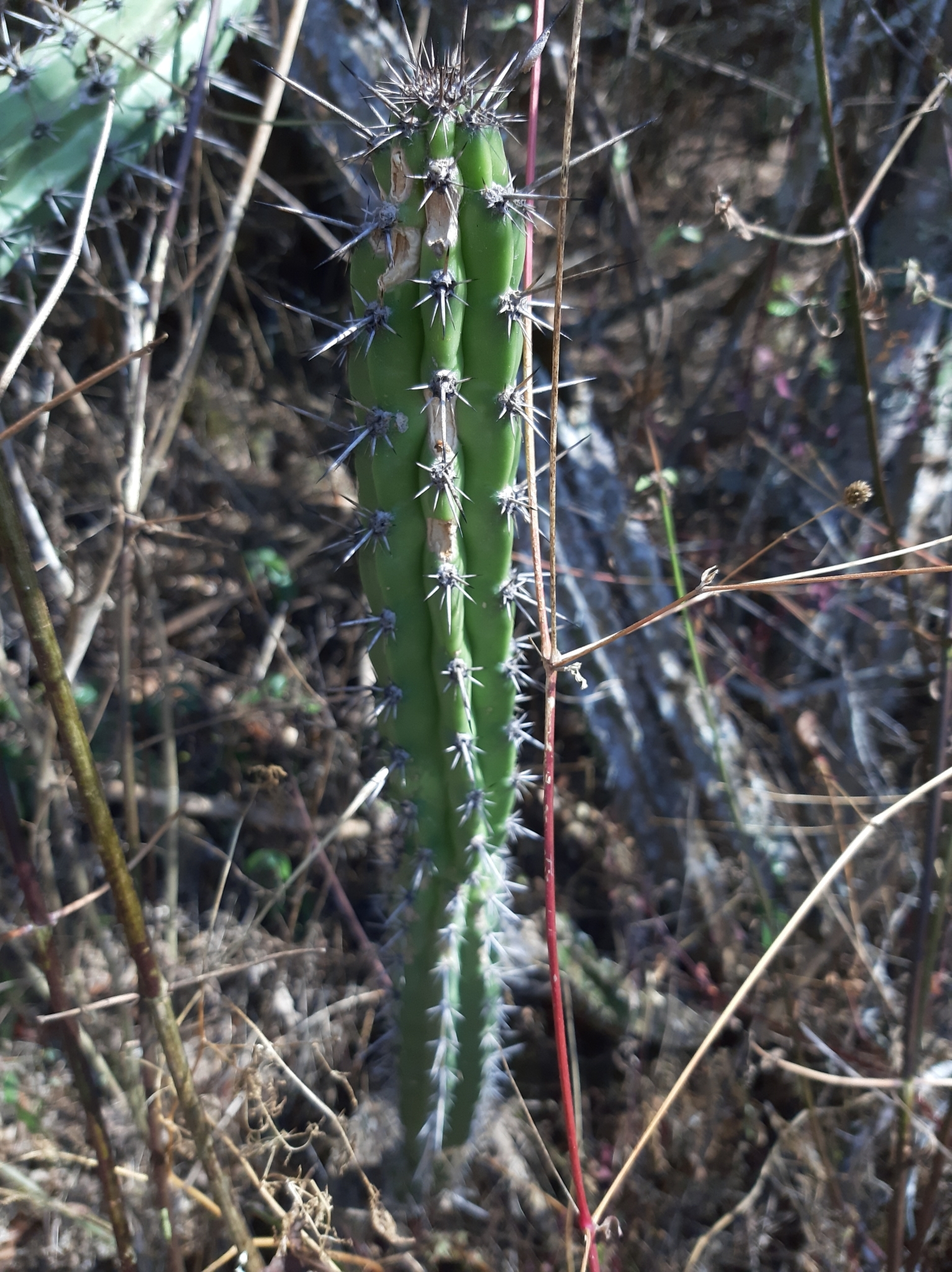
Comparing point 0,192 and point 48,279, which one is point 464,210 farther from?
point 48,279

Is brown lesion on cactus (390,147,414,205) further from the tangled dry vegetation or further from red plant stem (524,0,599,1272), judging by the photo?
the tangled dry vegetation

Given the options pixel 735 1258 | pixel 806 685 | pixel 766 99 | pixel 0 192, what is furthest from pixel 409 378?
pixel 766 99

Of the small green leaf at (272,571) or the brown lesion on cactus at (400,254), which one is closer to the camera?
the brown lesion on cactus at (400,254)

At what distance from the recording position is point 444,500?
0.97 metres

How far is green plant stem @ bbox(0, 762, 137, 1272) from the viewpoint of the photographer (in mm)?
999

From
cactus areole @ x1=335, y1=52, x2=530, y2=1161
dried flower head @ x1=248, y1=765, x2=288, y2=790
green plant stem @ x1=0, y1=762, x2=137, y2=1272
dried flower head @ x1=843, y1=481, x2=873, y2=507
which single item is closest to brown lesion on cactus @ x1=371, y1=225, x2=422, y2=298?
cactus areole @ x1=335, y1=52, x2=530, y2=1161

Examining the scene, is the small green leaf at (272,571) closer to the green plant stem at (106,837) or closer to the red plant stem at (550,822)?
the green plant stem at (106,837)

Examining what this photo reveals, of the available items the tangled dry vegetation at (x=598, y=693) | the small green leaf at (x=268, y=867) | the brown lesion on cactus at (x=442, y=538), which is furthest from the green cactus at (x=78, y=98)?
the small green leaf at (x=268, y=867)

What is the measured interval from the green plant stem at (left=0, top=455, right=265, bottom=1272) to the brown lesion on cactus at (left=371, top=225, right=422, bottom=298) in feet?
1.56

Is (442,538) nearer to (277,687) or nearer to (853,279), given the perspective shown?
(853,279)

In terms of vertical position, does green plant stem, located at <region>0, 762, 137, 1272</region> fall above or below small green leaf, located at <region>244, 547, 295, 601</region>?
below

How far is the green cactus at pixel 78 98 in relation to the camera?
124 cm

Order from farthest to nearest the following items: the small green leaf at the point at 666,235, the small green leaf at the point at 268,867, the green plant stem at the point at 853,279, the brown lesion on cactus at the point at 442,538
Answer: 1. the small green leaf at the point at 666,235
2. the small green leaf at the point at 268,867
3. the green plant stem at the point at 853,279
4. the brown lesion on cactus at the point at 442,538

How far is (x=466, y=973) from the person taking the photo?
52.5 inches
